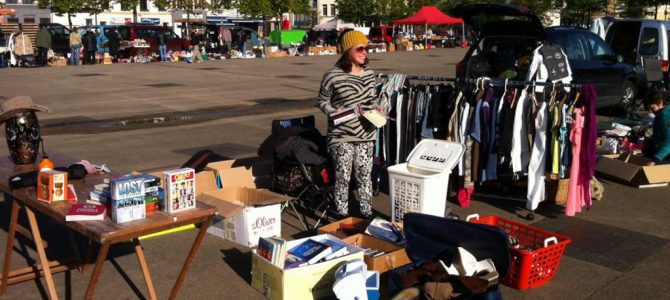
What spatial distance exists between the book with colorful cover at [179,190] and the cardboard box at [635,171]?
595cm

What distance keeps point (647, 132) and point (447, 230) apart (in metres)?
6.17

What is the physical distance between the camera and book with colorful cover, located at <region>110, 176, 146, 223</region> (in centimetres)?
387

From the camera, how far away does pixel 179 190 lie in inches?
162

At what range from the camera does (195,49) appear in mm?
33000

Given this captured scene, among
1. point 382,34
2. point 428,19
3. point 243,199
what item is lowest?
point 243,199

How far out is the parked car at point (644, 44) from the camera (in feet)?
49.6

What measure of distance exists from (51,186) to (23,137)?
129 centimetres

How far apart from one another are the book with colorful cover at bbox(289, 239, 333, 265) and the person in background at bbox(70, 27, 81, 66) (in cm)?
2779

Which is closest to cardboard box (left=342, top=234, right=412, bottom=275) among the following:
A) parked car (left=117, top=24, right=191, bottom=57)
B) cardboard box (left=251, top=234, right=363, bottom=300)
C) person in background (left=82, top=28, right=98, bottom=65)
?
cardboard box (left=251, top=234, right=363, bottom=300)

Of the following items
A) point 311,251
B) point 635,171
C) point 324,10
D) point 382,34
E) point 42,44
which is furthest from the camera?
point 324,10

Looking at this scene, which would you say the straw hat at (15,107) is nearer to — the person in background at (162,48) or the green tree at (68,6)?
the person in background at (162,48)

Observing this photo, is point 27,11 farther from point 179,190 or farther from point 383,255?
point 179,190

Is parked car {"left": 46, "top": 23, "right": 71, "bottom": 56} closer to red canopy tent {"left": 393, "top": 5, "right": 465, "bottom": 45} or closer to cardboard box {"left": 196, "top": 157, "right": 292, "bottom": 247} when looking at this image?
red canopy tent {"left": 393, "top": 5, "right": 465, "bottom": 45}

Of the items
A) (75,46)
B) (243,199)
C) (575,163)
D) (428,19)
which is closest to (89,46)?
(75,46)
